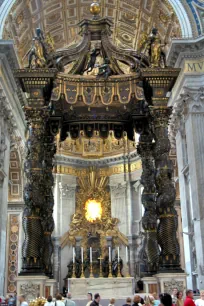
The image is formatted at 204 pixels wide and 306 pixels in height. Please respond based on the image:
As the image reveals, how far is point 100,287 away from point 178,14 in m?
8.72

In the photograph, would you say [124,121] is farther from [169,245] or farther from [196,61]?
[196,61]

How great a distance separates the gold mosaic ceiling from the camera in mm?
14062

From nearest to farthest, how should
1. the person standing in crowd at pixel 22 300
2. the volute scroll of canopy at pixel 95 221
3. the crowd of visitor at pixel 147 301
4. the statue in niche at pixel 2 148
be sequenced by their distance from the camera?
1. the crowd of visitor at pixel 147 301
2. the person standing in crowd at pixel 22 300
3. the statue in niche at pixel 2 148
4. the volute scroll of canopy at pixel 95 221

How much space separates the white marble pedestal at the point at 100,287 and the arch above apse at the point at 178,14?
7.72m

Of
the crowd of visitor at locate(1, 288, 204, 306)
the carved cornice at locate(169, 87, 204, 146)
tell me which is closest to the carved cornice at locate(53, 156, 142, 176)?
the carved cornice at locate(169, 87, 204, 146)

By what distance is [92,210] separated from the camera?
21734 mm

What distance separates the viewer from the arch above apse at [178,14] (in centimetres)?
1305

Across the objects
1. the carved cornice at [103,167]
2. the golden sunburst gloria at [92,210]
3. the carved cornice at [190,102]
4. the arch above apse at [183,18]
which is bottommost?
the golden sunburst gloria at [92,210]

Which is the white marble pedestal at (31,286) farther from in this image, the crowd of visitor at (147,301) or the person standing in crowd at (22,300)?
the person standing in crowd at (22,300)

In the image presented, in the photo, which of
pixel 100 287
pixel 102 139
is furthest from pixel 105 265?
pixel 100 287

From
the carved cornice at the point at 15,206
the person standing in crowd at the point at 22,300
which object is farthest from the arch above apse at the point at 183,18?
the person standing in crowd at the point at 22,300

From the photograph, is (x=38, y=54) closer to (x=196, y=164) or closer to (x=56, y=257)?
(x=196, y=164)

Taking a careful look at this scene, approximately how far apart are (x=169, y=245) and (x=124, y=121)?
3.34 m

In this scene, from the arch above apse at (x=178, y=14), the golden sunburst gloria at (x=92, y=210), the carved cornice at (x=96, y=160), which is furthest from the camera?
the carved cornice at (x=96, y=160)
